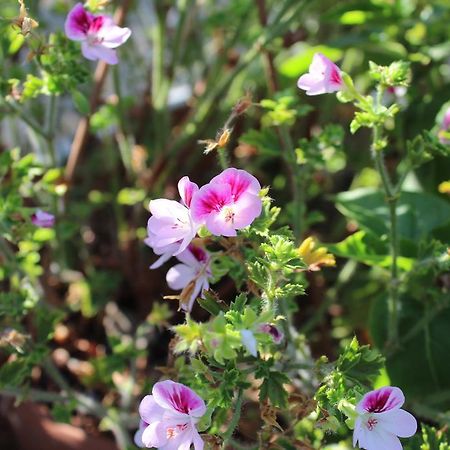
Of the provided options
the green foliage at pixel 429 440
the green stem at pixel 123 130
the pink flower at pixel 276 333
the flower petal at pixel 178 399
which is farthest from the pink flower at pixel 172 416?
the green stem at pixel 123 130

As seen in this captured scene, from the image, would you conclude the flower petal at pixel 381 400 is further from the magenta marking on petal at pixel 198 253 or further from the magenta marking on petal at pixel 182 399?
the magenta marking on petal at pixel 198 253

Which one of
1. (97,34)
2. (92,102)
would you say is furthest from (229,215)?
(92,102)

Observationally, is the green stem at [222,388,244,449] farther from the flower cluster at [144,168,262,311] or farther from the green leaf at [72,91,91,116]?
the green leaf at [72,91,91,116]

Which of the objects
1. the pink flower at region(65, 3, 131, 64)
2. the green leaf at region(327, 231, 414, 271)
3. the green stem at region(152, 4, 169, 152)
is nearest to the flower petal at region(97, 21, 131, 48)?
the pink flower at region(65, 3, 131, 64)

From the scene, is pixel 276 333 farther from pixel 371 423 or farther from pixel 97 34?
pixel 97 34

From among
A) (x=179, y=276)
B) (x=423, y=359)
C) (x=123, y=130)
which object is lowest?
(x=423, y=359)

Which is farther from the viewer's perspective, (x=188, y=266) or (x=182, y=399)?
(x=188, y=266)
